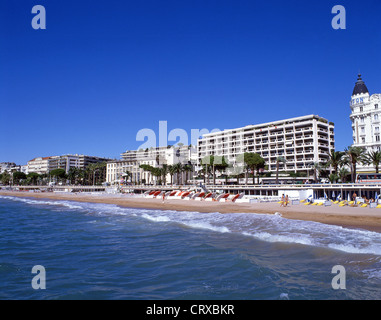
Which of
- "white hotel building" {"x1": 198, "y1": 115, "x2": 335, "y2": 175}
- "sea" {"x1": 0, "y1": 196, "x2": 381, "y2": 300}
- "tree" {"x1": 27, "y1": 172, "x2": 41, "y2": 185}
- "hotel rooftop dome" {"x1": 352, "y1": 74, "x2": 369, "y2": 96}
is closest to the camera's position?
"sea" {"x1": 0, "y1": 196, "x2": 381, "y2": 300}

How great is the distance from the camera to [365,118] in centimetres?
6825

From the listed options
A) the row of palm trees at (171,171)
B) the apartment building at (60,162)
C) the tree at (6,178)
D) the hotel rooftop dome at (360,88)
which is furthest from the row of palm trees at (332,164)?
the tree at (6,178)

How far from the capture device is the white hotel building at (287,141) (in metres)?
80.4

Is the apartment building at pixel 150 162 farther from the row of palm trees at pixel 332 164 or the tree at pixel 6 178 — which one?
the tree at pixel 6 178

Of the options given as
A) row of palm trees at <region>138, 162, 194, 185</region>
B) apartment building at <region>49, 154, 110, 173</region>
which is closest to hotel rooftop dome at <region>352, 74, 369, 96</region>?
row of palm trees at <region>138, 162, 194, 185</region>

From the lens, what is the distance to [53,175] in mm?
141000

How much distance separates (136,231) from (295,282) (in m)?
11.8

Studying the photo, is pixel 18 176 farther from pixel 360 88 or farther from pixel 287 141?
pixel 360 88

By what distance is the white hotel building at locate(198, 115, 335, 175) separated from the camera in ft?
264

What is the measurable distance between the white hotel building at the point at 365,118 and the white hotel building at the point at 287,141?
9852 millimetres

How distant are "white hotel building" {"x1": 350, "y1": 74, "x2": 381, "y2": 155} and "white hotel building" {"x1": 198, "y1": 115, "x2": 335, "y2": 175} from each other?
985 cm

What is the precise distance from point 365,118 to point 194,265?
240 feet

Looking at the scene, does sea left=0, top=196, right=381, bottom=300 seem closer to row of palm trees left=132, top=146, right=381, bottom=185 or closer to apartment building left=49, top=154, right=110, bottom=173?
row of palm trees left=132, top=146, right=381, bottom=185

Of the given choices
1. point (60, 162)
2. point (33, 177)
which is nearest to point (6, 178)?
point (33, 177)
